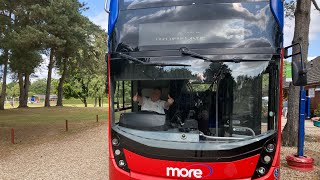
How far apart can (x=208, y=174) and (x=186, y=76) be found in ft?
4.21

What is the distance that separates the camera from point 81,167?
8.05 meters

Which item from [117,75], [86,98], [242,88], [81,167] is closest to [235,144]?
[242,88]

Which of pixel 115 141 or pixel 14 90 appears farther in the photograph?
pixel 14 90

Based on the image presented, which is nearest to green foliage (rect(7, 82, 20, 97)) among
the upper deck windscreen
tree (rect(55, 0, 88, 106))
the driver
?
tree (rect(55, 0, 88, 106))

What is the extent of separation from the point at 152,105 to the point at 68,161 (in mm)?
4879

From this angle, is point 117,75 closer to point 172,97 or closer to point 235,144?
point 172,97

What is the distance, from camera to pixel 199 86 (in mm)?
4367

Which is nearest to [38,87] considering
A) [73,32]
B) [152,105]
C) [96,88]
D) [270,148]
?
[96,88]

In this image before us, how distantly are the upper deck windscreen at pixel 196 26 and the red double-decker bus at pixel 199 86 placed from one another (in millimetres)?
13

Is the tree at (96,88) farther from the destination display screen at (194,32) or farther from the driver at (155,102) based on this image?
the destination display screen at (194,32)

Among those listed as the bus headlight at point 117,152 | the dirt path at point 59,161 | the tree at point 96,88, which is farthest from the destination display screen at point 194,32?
the tree at point 96,88

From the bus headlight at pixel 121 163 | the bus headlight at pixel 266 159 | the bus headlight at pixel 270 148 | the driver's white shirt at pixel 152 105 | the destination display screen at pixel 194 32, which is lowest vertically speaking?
the bus headlight at pixel 121 163

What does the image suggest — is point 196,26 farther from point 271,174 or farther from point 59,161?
point 59,161

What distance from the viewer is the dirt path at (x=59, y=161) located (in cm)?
737
